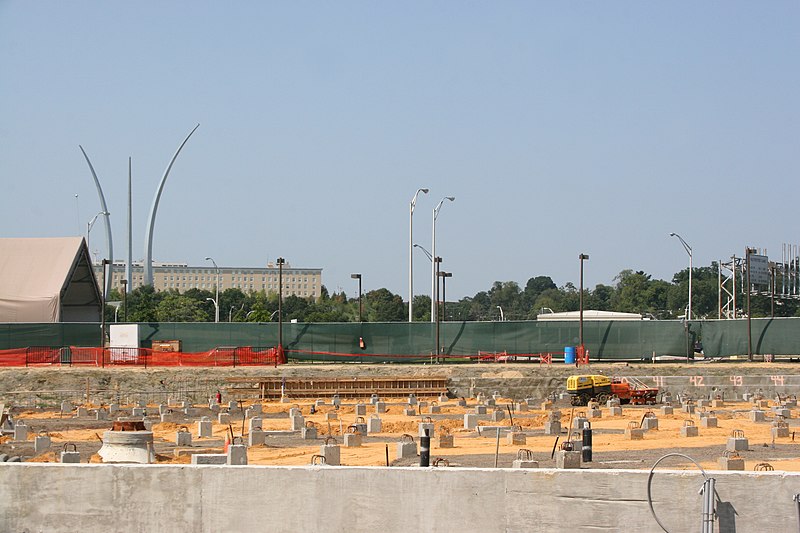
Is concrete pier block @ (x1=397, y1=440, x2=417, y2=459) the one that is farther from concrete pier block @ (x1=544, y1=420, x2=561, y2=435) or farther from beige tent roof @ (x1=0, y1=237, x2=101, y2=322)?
beige tent roof @ (x1=0, y1=237, x2=101, y2=322)

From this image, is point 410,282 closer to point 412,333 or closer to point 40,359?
point 412,333

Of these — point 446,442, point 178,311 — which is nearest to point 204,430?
point 446,442

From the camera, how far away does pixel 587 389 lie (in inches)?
1683

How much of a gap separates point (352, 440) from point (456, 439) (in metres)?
3.10

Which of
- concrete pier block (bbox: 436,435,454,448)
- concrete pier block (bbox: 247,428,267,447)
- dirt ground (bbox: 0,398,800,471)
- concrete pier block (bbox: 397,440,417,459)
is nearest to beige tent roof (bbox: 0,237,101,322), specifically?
dirt ground (bbox: 0,398,800,471)

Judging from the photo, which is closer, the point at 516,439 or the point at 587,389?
the point at 516,439

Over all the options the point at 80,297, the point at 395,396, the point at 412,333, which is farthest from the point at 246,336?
the point at 80,297

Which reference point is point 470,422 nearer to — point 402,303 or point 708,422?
point 708,422

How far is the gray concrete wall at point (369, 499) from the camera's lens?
12422mm

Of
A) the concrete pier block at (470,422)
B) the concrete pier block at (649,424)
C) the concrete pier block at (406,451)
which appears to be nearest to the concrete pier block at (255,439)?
the concrete pier block at (406,451)

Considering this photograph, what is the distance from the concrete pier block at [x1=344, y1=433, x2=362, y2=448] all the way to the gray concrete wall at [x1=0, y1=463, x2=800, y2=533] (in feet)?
45.2

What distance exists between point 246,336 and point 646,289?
120 meters

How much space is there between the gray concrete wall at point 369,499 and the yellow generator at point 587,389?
3010cm

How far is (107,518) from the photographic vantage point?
44.8ft
